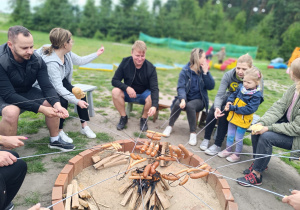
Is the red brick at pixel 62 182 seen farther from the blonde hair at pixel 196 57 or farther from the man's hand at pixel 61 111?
the blonde hair at pixel 196 57

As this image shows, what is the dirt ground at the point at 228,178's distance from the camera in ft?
8.41

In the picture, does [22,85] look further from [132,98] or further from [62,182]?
[132,98]

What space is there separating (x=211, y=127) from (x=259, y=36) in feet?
81.3

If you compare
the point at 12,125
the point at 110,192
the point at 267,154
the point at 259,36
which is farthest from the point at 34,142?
the point at 259,36

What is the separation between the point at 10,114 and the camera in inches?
107

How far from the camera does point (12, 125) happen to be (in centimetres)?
276

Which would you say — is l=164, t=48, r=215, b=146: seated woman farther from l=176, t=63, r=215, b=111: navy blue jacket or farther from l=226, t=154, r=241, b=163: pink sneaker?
l=226, t=154, r=241, b=163: pink sneaker

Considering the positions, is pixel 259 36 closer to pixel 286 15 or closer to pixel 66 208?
pixel 286 15

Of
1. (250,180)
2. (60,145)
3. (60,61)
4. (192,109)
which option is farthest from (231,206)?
(60,61)

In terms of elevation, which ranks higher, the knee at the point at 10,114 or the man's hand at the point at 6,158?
the knee at the point at 10,114

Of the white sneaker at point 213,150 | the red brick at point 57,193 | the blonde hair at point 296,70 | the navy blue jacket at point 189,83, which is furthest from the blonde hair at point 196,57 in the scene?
the red brick at point 57,193

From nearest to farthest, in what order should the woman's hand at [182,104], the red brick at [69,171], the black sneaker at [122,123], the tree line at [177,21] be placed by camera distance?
the red brick at [69,171] < the woman's hand at [182,104] < the black sneaker at [122,123] < the tree line at [177,21]

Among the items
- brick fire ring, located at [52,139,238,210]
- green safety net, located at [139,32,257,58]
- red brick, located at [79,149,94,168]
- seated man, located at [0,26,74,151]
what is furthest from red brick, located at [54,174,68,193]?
green safety net, located at [139,32,257,58]

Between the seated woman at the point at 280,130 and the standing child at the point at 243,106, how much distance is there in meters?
0.26
